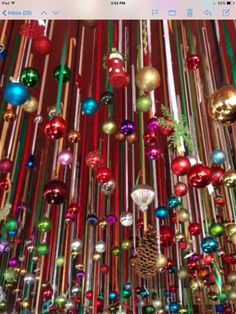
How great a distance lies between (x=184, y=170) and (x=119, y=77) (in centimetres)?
49

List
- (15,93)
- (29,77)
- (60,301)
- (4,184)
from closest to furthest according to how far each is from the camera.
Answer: (15,93)
(29,77)
(4,184)
(60,301)

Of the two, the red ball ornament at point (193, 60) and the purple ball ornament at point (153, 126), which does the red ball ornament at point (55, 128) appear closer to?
the purple ball ornament at point (153, 126)

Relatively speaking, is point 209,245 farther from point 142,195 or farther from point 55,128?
point 55,128

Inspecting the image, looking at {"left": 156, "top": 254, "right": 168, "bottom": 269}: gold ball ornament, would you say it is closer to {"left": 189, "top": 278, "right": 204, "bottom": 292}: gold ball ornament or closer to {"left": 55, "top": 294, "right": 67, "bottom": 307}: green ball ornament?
{"left": 189, "top": 278, "right": 204, "bottom": 292}: gold ball ornament

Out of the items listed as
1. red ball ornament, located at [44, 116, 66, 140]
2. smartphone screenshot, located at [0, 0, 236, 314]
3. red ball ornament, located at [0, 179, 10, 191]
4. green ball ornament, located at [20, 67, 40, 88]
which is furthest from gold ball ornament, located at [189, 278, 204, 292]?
green ball ornament, located at [20, 67, 40, 88]

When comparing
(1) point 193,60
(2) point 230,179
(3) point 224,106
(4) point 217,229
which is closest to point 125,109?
(1) point 193,60

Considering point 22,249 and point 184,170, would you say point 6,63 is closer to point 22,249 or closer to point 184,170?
point 184,170

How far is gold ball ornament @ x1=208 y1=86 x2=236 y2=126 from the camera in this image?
3.88ft

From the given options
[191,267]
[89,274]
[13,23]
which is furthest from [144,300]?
[13,23]

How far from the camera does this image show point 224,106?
1188mm

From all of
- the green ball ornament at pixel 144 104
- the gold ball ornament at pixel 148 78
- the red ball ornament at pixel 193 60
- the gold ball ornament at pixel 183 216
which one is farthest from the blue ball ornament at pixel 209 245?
the gold ball ornament at pixel 148 78

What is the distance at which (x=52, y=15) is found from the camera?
1303 millimetres

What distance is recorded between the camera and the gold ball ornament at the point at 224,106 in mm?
1182

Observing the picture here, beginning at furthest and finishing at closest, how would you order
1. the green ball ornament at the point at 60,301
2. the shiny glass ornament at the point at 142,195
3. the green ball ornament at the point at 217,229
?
the green ball ornament at the point at 60,301
the green ball ornament at the point at 217,229
the shiny glass ornament at the point at 142,195
